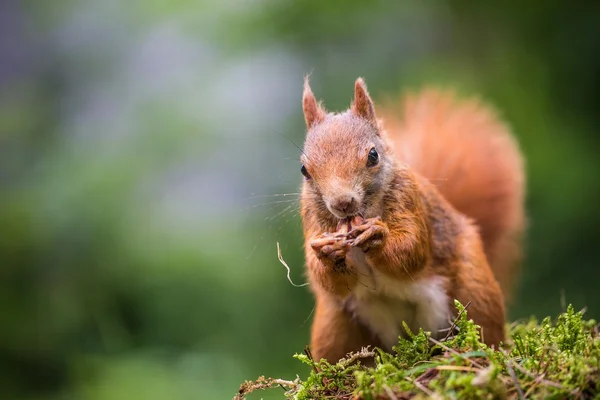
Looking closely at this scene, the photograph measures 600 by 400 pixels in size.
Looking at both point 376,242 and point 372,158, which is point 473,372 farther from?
point 372,158

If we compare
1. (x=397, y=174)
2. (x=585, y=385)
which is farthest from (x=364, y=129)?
(x=585, y=385)

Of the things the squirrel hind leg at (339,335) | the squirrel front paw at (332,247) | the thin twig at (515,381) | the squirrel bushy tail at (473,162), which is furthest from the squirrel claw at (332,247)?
the squirrel bushy tail at (473,162)

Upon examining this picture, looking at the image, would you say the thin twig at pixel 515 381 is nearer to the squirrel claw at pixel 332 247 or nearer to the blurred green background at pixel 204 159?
the squirrel claw at pixel 332 247

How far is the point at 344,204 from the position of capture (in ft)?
5.99

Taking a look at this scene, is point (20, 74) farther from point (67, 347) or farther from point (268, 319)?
point (268, 319)

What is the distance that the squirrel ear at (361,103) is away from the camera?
218 centimetres

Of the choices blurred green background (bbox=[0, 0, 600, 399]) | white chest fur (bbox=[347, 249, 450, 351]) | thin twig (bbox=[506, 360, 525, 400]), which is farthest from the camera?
blurred green background (bbox=[0, 0, 600, 399])

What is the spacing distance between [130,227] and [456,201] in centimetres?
227

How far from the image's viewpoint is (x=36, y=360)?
3865 mm

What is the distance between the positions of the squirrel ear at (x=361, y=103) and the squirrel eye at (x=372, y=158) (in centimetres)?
21

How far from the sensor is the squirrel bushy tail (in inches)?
→ 107

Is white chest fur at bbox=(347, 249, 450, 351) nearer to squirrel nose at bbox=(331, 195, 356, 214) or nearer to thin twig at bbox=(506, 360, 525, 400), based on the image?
squirrel nose at bbox=(331, 195, 356, 214)

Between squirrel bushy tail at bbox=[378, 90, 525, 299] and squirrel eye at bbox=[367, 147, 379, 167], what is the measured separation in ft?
2.05


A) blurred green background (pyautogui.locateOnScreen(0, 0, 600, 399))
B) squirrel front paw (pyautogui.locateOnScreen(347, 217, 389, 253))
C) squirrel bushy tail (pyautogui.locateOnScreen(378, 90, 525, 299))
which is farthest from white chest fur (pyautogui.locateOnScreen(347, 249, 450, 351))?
blurred green background (pyautogui.locateOnScreen(0, 0, 600, 399))
